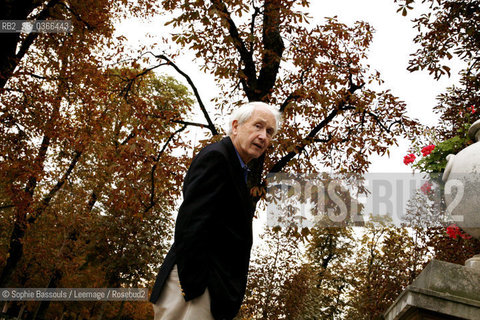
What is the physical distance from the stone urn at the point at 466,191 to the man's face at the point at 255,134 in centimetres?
249

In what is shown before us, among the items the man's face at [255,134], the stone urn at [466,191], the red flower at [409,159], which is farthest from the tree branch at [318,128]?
the man's face at [255,134]

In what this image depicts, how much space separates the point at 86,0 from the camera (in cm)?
1253

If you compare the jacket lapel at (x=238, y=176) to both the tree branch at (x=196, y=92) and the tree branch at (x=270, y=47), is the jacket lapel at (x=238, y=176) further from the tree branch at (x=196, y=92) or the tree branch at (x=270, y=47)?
the tree branch at (x=196, y=92)

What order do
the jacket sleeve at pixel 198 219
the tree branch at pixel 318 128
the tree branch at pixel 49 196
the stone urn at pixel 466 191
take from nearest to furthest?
the jacket sleeve at pixel 198 219 < the stone urn at pixel 466 191 < the tree branch at pixel 318 128 < the tree branch at pixel 49 196

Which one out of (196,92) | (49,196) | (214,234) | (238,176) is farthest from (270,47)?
(49,196)

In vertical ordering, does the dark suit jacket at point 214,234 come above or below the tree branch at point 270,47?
below

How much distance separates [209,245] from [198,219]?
175 mm

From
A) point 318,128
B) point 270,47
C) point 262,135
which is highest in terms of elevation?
point 270,47

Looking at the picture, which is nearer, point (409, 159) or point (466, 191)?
point (466, 191)

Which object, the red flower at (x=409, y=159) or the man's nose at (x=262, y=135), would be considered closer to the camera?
the man's nose at (x=262, y=135)

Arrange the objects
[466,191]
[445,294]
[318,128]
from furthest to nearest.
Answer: [318,128] → [466,191] → [445,294]

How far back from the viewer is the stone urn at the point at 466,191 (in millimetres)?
4043

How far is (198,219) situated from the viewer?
84.3 inches

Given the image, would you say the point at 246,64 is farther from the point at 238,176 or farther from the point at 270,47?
the point at 238,176
